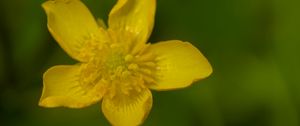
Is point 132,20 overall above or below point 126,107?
above

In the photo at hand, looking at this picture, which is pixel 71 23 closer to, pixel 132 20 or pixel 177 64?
pixel 132 20

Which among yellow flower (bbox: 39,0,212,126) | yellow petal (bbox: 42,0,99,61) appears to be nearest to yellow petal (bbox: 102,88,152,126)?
yellow flower (bbox: 39,0,212,126)

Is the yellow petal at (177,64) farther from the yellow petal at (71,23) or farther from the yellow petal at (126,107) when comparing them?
the yellow petal at (71,23)

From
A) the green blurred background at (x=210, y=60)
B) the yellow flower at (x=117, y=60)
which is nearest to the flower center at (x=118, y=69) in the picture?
the yellow flower at (x=117, y=60)

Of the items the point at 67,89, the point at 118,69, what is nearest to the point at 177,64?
the point at 118,69

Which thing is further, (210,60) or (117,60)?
(210,60)

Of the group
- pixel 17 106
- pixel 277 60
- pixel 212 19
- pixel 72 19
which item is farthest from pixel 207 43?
pixel 17 106

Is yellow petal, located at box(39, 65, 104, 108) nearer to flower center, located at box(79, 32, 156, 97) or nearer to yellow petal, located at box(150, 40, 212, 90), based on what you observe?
flower center, located at box(79, 32, 156, 97)
